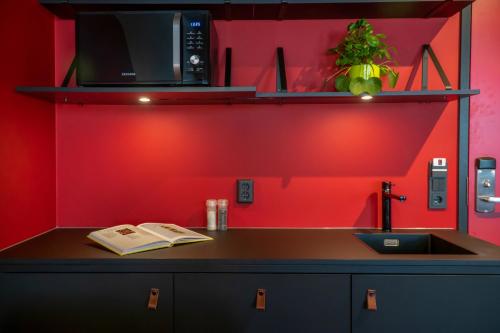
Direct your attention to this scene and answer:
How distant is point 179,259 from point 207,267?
11cm

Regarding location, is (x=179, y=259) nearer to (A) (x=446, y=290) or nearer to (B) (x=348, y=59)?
(A) (x=446, y=290)

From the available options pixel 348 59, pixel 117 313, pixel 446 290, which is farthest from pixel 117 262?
pixel 348 59

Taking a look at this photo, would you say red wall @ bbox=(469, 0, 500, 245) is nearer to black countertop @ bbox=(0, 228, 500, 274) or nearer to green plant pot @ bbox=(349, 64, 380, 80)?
black countertop @ bbox=(0, 228, 500, 274)

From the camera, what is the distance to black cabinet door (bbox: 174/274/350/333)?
136cm

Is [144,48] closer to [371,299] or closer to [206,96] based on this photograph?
[206,96]

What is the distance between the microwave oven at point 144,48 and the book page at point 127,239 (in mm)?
665

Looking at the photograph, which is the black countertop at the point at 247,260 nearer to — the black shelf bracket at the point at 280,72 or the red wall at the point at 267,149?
the red wall at the point at 267,149

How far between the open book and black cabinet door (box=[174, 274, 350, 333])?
0.21 m

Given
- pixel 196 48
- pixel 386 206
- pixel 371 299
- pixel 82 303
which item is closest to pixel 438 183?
pixel 386 206

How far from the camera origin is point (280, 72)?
5.93 feet

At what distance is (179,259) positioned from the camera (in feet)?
4.43

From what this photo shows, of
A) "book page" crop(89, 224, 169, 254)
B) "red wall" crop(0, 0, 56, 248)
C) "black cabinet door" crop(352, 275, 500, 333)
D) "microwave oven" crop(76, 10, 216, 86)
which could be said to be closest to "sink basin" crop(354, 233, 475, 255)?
"black cabinet door" crop(352, 275, 500, 333)

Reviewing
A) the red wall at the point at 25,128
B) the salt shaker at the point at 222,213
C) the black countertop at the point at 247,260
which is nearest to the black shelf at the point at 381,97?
the salt shaker at the point at 222,213

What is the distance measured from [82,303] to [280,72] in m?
1.35
